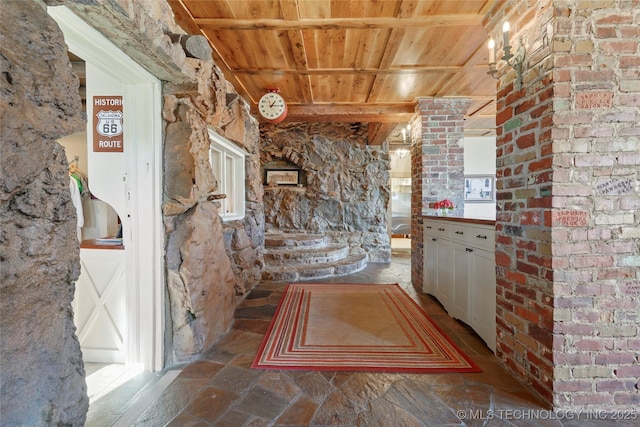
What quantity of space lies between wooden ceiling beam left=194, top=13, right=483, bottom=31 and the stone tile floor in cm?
241

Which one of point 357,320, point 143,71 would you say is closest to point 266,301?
point 357,320

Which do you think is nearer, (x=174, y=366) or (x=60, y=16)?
(x=60, y=16)

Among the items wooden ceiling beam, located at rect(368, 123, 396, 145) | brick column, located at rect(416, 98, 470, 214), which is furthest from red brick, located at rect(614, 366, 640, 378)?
wooden ceiling beam, located at rect(368, 123, 396, 145)

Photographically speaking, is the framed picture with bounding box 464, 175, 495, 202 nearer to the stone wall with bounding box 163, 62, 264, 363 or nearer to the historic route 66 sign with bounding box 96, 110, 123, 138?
the stone wall with bounding box 163, 62, 264, 363

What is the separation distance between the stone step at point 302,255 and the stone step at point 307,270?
0.09 metres

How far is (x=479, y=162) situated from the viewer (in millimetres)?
6258

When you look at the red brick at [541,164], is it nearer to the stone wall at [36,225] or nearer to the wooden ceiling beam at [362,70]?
the wooden ceiling beam at [362,70]

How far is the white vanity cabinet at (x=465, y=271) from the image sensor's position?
6.11ft

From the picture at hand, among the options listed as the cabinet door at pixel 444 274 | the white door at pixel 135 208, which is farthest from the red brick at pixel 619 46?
A: the white door at pixel 135 208

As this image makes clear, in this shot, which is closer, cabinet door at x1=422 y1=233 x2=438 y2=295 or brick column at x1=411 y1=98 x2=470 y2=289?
cabinet door at x1=422 y1=233 x2=438 y2=295

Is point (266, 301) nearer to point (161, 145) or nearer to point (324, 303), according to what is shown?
point (324, 303)

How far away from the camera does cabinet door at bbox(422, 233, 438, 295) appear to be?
2798mm

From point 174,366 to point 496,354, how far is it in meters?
2.17

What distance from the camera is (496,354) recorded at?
5.74ft
